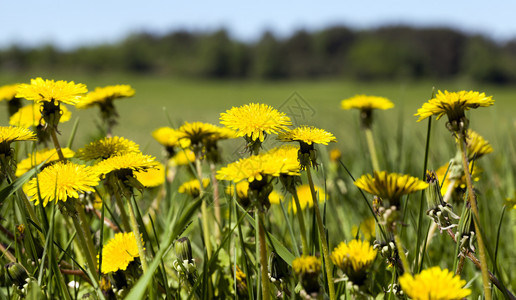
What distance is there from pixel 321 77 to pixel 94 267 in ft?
142

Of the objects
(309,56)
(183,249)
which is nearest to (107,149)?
(183,249)

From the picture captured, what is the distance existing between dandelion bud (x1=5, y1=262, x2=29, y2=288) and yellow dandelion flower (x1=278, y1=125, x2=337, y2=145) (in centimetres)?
43

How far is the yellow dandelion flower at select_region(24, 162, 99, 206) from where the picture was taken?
66cm

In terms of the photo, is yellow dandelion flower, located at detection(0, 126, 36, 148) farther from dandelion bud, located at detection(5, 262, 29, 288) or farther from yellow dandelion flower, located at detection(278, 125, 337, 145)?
yellow dandelion flower, located at detection(278, 125, 337, 145)

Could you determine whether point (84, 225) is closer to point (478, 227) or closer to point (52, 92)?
point (52, 92)

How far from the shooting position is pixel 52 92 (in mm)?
743

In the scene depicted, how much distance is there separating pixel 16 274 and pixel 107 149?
0.76ft

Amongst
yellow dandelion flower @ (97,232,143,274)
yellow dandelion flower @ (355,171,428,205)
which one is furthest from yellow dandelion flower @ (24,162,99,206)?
yellow dandelion flower @ (355,171,428,205)

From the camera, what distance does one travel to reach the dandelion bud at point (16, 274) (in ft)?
2.25

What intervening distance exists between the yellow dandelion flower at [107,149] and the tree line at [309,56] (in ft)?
141

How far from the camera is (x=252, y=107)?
710 millimetres

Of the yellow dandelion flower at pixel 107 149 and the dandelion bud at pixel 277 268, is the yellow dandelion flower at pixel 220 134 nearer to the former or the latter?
the yellow dandelion flower at pixel 107 149

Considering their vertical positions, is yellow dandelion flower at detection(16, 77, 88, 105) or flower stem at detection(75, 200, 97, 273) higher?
yellow dandelion flower at detection(16, 77, 88, 105)

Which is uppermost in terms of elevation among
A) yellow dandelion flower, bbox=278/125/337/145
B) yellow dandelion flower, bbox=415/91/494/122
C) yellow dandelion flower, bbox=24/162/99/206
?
yellow dandelion flower, bbox=415/91/494/122
